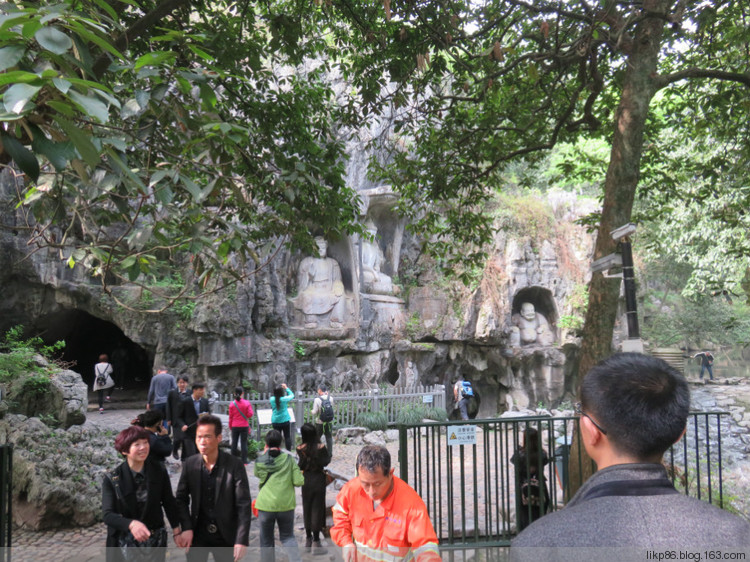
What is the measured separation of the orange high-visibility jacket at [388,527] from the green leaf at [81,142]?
2.08 metres

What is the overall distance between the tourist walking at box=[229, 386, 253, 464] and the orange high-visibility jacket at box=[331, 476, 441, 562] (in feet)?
17.6

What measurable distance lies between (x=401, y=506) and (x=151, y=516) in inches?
60.7

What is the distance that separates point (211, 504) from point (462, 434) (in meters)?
2.04

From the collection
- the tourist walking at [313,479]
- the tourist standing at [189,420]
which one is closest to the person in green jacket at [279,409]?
the tourist standing at [189,420]

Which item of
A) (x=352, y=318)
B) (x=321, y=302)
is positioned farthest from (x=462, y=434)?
(x=352, y=318)

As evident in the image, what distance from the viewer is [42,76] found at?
1713 mm

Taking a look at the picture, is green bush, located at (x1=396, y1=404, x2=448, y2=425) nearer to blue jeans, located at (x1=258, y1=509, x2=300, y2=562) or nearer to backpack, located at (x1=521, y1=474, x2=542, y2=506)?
backpack, located at (x1=521, y1=474, x2=542, y2=506)

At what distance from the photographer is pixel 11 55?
1.75 m

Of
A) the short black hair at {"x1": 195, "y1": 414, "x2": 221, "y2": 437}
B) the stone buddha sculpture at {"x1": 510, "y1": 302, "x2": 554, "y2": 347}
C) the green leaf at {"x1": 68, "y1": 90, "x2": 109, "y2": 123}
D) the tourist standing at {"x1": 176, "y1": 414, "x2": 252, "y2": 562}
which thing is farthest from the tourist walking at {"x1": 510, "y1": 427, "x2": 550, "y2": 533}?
the stone buddha sculpture at {"x1": 510, "y1": 302, "x2": 554, "y2": 347}

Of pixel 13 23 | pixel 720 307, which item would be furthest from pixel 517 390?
pixel 13 23

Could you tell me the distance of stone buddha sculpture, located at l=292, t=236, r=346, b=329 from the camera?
54.1 ft

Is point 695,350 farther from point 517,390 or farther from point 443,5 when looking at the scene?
point 443,5

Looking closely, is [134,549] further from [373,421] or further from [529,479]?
[373,421]

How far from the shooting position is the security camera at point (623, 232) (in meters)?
4.51
